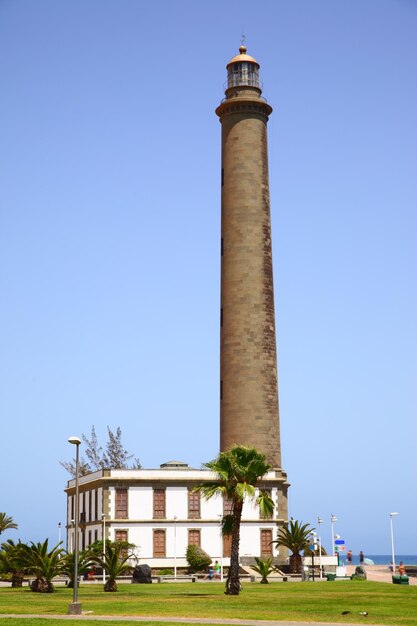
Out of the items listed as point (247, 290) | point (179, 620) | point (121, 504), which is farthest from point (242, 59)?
point (179, 620)

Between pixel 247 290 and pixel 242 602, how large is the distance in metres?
34.4

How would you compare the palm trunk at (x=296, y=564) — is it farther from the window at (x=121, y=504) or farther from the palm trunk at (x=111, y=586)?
the palm trunk at (x=111, y=586)

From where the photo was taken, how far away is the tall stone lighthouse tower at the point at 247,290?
67.6m

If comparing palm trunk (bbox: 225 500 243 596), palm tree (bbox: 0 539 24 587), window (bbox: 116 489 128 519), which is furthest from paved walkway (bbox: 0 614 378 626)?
window (bbox: 116 489 128 519)

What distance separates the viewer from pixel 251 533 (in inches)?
2635

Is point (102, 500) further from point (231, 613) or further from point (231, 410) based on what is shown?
point (231, 613)

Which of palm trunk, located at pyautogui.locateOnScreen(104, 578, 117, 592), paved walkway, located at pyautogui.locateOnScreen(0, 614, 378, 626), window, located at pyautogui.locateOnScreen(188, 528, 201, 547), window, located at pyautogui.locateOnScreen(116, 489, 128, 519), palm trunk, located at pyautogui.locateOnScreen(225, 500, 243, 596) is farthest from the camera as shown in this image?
window, located at pyautogui.locateOnScreen(188, 528, 201, 547)

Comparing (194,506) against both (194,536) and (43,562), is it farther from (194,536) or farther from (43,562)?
(43,562)

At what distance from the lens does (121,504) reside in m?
66.6

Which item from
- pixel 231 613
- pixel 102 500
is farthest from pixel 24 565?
pixel 102 500

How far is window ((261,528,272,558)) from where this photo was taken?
66.7 m

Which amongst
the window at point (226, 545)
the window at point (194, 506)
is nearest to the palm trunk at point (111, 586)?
the window at point (194, 506)

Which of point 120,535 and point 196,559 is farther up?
point 120,535

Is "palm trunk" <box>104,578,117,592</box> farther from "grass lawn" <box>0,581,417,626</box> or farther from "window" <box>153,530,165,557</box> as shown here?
"window" <box>153,530,165,557</box>
